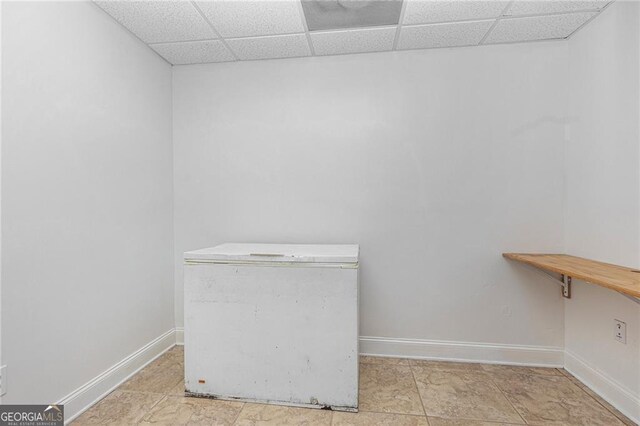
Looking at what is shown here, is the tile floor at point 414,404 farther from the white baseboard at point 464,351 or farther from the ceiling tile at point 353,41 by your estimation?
the ceiling tile at point 353,41

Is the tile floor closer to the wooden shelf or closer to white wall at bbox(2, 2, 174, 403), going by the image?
white wall at bbox(2, 2, 174, 403)

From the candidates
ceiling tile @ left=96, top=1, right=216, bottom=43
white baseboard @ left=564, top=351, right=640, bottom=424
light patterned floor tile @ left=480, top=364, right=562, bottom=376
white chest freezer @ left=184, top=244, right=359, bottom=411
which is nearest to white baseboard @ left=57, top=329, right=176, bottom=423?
white chest freezer @ left=184, top=244, right=359, bottom=411

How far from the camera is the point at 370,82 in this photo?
2.25 meters

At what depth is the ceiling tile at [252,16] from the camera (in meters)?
1.73

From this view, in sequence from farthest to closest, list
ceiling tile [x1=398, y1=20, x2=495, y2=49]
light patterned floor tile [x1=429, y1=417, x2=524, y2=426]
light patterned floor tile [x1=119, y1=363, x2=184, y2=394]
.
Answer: ceiling tile [x1=398, y1=20, x2=495, y2=49] → light patterned floor tile [x1=119, y1=363, x2=184, y2=394] → light patterned floor tile [x1=429, y1=417, x2=524, y2=426]

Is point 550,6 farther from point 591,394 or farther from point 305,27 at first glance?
point 591,394

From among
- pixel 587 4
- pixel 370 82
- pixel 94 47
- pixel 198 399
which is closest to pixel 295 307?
pixel 198 399

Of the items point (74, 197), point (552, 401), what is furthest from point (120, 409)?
point (552, 401)

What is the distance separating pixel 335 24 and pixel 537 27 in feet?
4.39

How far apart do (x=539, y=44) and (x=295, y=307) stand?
2.48 meters

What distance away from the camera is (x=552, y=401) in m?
1.70

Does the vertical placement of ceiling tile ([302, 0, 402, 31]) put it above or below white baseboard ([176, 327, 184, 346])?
above

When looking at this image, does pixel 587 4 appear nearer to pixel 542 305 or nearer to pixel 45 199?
pixel 542 305

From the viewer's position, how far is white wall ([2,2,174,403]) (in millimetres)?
1311
